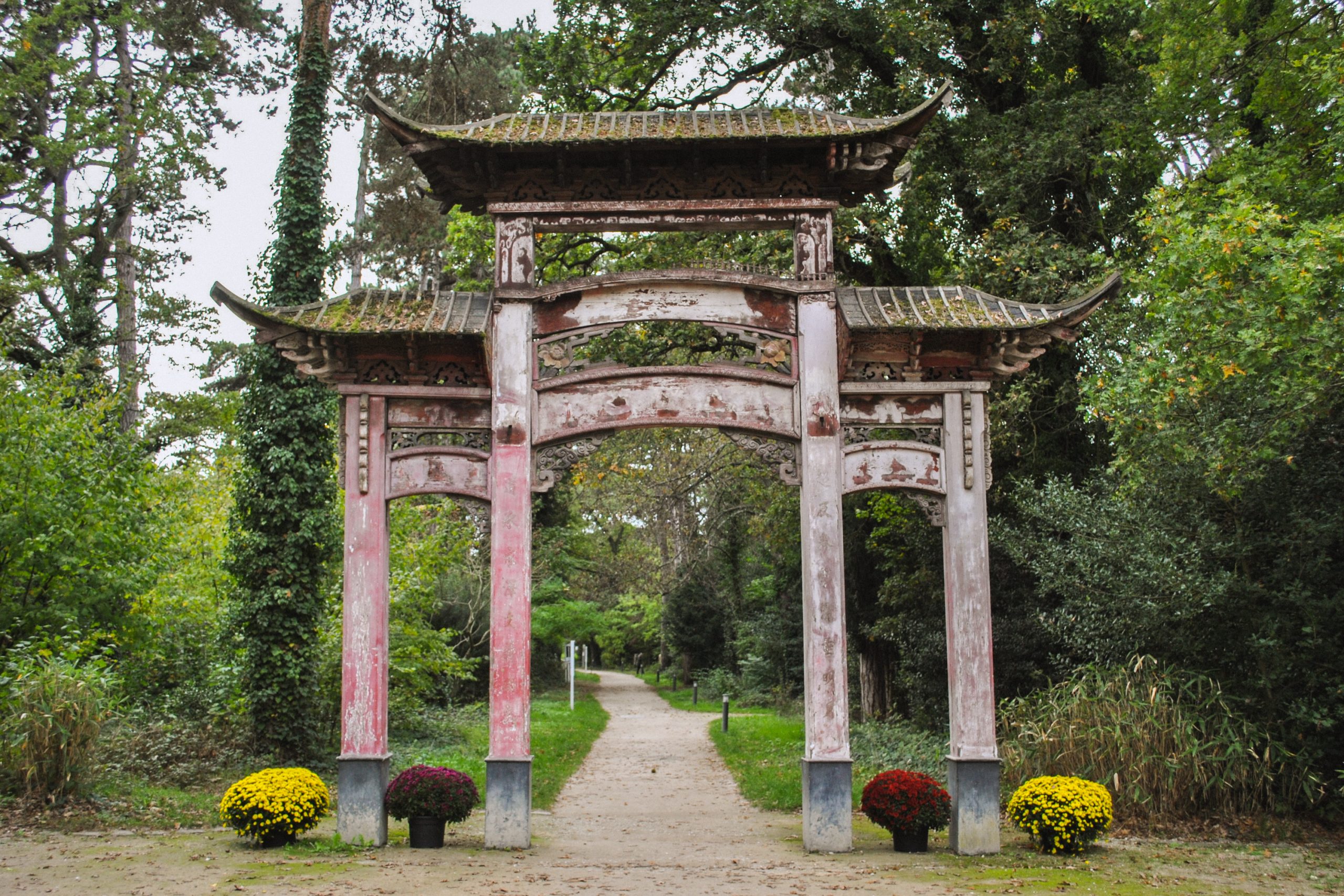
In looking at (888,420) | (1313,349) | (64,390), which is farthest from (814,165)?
(64,390)

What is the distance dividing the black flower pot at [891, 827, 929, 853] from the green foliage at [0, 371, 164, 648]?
413 inches

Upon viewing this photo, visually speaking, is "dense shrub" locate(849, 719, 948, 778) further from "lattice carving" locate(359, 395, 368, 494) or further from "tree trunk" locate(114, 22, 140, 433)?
"tree trunk" locate(114, 22, 140, 433)

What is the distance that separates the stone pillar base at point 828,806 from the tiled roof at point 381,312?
5394 mm

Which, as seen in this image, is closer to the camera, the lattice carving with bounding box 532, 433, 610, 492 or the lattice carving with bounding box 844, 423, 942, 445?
the lattice carving with bounding box 532, 433, 610, 492

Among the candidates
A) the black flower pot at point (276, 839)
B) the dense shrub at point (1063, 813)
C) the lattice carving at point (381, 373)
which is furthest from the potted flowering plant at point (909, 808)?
the lattice carving at point (381, 373)

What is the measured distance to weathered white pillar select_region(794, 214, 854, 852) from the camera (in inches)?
384

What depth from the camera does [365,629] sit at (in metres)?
10.0

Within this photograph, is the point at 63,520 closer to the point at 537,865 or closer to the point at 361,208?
the point at 537,865

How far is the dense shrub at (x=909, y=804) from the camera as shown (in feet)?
31.7

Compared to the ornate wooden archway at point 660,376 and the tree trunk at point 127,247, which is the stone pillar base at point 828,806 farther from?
the tree trunk at point 127,247

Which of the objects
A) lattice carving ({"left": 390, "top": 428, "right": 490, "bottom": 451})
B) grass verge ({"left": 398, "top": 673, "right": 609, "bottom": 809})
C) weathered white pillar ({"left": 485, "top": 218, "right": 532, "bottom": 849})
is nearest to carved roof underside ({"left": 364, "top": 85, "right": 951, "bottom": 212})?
weathered white pillar ({"left": 485, "top": 218, "right": 532, "bottom": 849})

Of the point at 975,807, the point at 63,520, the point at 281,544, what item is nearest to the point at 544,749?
the point at 281,544

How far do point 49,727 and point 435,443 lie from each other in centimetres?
546

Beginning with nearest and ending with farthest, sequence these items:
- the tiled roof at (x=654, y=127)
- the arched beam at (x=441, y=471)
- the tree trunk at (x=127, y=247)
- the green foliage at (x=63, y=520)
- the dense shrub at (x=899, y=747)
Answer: the tiled roof at (x=654, y=127), the arched beam at (x=441, y=471), the green foliage at (x=63, y=520), the dense shrub at (x=899, y=747), the tree trunk at (x=127, y=247)
